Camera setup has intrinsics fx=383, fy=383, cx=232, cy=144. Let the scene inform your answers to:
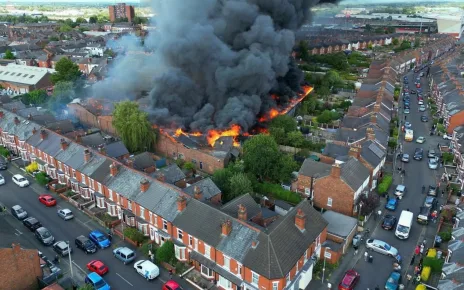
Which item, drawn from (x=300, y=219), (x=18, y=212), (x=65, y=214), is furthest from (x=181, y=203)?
(x=18, y=212)

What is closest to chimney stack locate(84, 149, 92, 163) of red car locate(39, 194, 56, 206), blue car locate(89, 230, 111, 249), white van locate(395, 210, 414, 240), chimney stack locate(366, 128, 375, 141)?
red car locate(39, 194, 56, 206)

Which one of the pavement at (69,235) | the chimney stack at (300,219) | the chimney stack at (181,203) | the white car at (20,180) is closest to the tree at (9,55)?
the pavement at (69,235)

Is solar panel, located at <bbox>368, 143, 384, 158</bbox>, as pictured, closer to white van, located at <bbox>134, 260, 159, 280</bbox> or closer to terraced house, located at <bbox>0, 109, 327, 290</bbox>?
terraced house, located at <bbox>0, 109, 327, 290</bbox>

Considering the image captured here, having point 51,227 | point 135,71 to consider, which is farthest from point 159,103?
point 51,227

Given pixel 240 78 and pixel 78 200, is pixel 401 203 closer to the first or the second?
pixel 240 78

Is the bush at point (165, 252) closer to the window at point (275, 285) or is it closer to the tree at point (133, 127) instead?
the window at point (275, 285)

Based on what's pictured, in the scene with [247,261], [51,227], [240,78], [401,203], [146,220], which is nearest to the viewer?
[247,261]

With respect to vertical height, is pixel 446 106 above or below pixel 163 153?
above
